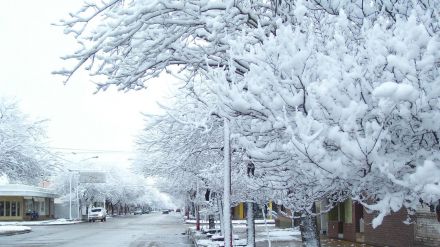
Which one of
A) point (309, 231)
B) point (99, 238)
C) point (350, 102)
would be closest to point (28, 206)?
point (99, 238)

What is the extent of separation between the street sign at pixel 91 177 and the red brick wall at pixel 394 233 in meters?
56.3

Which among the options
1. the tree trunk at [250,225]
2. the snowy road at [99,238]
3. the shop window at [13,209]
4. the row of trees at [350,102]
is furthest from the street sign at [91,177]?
the row of trees at [350,102]

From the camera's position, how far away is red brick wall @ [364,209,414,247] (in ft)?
55.6

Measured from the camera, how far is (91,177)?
72.6 m

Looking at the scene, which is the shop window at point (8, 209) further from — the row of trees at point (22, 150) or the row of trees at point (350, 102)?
the row of trees at point (350, 102)

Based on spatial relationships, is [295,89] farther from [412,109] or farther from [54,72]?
[54,72]

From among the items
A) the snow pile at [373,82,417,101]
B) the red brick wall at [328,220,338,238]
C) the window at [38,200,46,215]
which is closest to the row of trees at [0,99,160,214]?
the red brick wall at [328,220,338,238]

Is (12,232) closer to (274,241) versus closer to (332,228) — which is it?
(274,241)

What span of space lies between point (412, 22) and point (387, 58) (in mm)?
317

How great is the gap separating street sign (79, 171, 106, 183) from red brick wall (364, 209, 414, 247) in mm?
56299

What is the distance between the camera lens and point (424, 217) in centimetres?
1603

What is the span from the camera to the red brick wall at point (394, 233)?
667 inches

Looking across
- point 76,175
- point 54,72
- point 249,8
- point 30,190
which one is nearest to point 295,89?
point 249,8

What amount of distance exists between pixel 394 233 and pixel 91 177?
59103 mm
